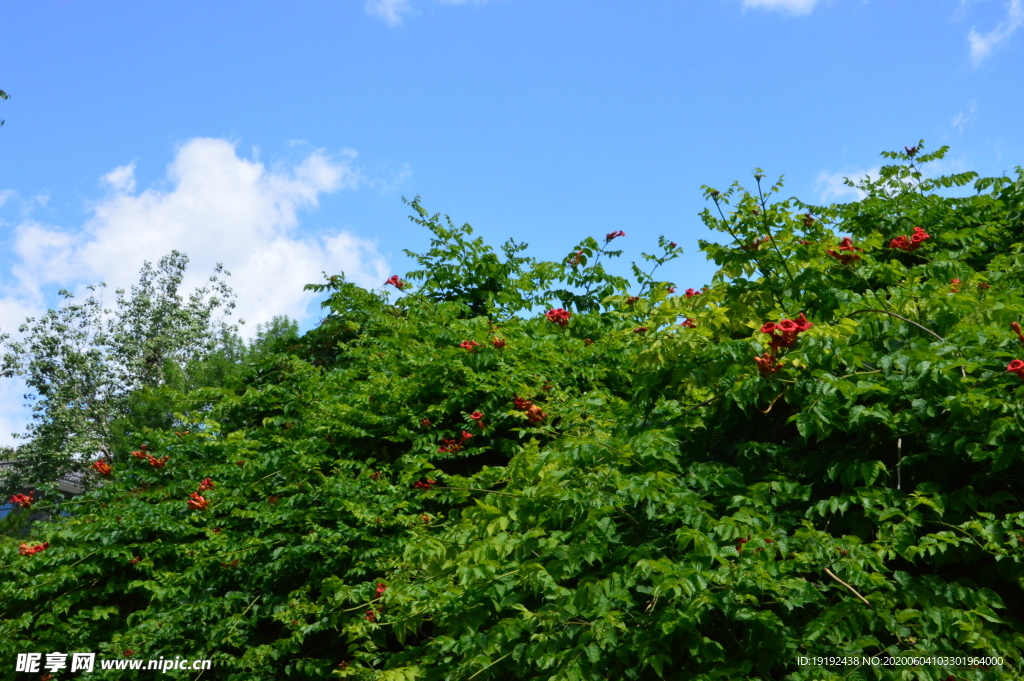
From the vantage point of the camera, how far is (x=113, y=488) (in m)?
7.62

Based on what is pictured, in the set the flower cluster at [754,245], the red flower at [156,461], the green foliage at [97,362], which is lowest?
the flower cluster at [754,245]

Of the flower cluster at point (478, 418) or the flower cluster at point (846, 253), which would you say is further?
the flower cluster at point (478, 418)

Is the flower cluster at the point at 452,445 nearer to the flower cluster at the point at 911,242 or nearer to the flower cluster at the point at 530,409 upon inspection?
the flower cluster at the point at 530,409

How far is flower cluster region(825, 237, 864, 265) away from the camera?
4.63 metres

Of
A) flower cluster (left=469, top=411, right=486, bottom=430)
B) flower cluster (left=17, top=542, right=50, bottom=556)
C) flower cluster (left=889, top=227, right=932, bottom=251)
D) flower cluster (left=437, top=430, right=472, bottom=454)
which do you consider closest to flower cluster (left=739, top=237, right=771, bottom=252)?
flower cluster (left=889, top=227, right=932, bottom=251)

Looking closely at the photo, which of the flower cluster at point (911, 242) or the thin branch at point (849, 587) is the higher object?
the flower cluster at point (911, 242)

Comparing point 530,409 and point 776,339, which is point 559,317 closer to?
point 530,409

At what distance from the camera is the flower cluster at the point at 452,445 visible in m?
6.64

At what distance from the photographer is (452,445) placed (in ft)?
22.0

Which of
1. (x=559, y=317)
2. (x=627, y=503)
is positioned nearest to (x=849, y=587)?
(x=627, y=503)

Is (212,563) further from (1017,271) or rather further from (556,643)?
(1017,271)

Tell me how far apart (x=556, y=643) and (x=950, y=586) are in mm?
1558

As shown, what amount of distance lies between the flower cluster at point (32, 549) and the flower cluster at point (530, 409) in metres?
4.02

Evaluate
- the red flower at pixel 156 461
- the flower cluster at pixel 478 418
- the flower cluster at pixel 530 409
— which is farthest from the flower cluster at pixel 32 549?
the flower cluster at pixel 530 409
